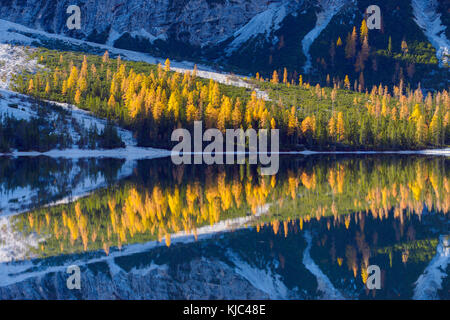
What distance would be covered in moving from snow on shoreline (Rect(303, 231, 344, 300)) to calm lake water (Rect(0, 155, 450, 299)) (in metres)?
0.03

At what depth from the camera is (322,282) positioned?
11094 millimetres

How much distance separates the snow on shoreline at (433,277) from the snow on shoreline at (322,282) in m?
1.65

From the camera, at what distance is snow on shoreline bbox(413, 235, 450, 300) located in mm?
10211

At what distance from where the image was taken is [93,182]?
31875mm

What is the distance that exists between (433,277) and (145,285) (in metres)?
6.72

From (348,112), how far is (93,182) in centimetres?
11526

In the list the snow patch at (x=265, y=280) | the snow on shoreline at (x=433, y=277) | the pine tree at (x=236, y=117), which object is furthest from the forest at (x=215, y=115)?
the snow patch at (x=265, y=280)

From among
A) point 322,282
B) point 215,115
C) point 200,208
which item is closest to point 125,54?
point 215,115

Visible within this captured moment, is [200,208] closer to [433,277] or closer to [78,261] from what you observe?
[78,261]

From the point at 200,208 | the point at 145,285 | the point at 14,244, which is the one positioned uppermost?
the point at 200,208

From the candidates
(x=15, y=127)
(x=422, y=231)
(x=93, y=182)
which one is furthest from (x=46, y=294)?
(x=15, y=127)

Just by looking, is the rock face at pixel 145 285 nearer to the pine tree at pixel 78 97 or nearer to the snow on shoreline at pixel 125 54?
the pine tree at pixel 78 97

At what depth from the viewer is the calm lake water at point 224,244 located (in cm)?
1081
